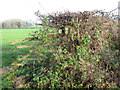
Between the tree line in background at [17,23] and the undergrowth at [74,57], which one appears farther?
the tree line in background at [17,23]

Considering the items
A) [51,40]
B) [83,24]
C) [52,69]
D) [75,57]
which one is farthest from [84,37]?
[52,69]

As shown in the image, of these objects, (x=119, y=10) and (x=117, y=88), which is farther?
(x=119, y=10)

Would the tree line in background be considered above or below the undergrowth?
above

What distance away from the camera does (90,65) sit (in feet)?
11.6

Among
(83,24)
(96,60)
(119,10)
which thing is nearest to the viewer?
(83,24)

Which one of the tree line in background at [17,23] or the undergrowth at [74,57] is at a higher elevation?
the tree line in background at [17,23]

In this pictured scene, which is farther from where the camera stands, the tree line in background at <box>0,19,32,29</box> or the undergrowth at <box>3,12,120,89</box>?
the tree line in background at <box>0,19,32,29</box>

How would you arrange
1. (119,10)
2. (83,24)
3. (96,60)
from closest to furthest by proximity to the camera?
(83,24) → (96,60) → (119,10)

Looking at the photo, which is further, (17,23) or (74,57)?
(17,23)

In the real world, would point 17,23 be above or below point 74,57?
above

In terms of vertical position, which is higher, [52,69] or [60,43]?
[60,43]

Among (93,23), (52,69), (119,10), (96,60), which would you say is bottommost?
(52,69)

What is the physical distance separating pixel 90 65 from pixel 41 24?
2.02 m

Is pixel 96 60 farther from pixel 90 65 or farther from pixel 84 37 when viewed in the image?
pixel 84 37
